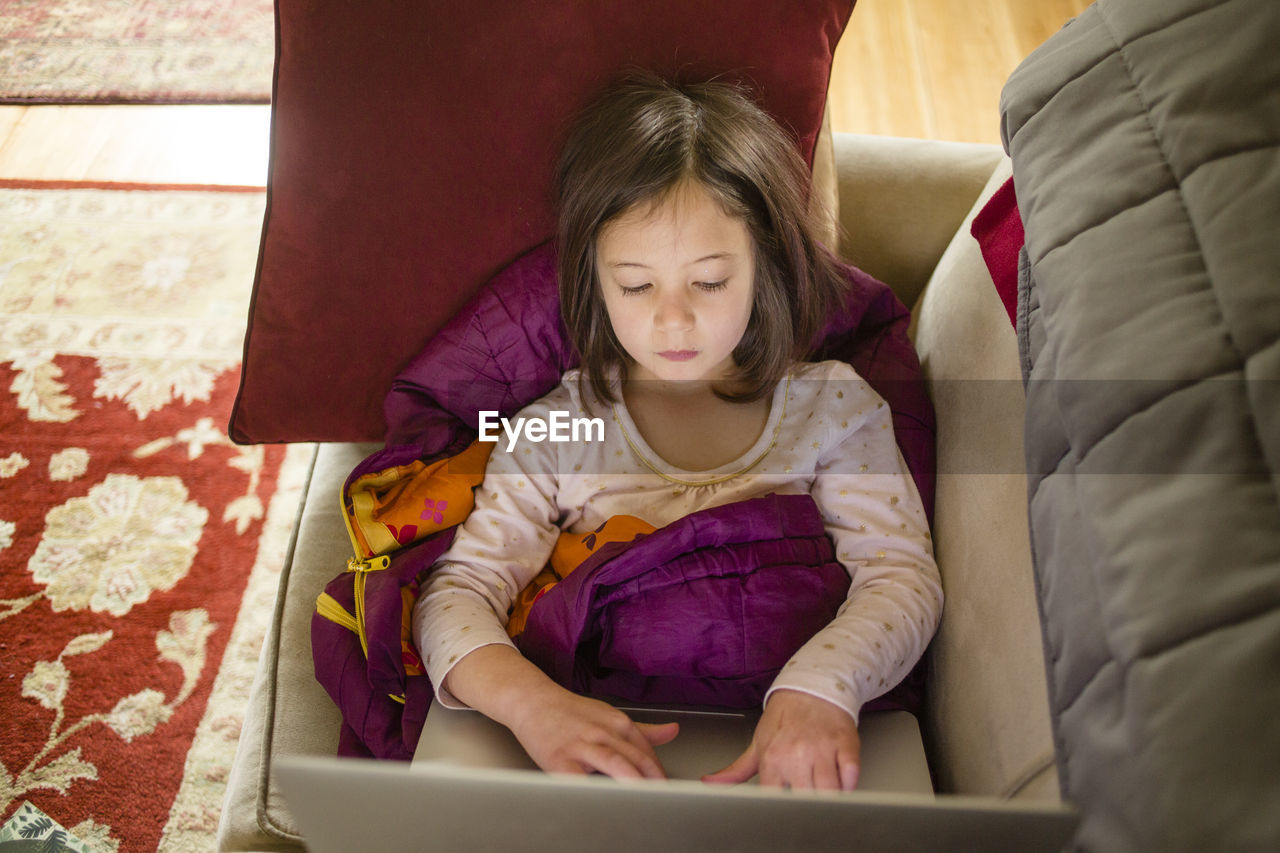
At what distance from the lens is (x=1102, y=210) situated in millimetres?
564

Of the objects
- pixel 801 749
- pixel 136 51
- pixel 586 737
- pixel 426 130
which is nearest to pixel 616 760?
pixel 586 737

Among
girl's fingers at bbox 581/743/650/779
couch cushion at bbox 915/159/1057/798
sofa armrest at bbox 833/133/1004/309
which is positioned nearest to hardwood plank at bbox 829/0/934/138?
sofa armrest at bbox 833/133/1004/309

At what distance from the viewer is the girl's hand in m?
0.66

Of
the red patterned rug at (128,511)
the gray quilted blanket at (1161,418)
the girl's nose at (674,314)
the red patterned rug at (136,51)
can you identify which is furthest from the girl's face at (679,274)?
the red patterned rug at (136,51)

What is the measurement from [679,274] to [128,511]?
1153 millimetres

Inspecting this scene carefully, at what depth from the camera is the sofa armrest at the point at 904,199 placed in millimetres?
1092

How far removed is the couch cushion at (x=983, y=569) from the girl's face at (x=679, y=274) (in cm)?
23

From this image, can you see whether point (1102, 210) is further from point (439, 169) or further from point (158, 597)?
point (158, 597)

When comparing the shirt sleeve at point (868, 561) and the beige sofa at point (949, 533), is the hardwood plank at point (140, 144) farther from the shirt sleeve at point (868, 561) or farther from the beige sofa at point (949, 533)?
the shirt sleeve at point (868, 561)

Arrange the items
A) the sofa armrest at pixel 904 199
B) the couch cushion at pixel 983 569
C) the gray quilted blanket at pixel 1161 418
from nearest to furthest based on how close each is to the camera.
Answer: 1. the gray quilted blanket at pixel 1161 418
2. the couch cushion at pixel 983 569
3. the sofa armrest at pixel 904 199

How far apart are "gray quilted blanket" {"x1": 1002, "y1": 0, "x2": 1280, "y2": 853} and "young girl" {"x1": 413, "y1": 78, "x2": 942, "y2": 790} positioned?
0.22 metres

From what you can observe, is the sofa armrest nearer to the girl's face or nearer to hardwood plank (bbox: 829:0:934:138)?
the girl's face

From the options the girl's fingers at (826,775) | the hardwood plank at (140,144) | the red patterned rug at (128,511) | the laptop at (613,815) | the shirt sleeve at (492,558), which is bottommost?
the red patterned rug at (128,511)

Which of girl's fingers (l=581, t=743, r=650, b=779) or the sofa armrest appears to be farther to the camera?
the sofa armrest
